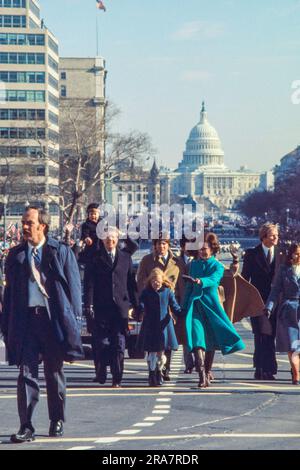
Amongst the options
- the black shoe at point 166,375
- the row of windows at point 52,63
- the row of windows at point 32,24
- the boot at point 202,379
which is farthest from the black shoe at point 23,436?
the row of windows at point 32,24

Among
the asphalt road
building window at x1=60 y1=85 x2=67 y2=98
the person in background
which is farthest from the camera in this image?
building window at x1=60 y1=85 x2=67 y2=98

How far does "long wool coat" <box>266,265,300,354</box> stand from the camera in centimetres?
1462

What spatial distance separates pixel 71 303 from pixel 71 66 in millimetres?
144937

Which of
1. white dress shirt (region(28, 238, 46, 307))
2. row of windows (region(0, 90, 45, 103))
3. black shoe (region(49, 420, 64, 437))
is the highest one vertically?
row of windows (region(0, 90, 45, 103))

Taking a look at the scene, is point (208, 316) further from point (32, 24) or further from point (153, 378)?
point (32, 24)

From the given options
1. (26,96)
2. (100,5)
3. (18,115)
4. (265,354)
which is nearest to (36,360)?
(265,354)

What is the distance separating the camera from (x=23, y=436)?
995cm

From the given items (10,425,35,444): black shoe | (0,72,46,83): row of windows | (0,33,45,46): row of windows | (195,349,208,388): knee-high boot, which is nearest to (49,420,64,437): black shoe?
(10,425,35,444): black shoe

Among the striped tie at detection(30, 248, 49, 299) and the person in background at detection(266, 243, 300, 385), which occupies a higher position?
the striped tie at detection(30, 248, 49, 299)

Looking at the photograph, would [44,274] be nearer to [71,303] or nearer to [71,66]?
[71,303]

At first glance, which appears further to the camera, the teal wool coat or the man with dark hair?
the teal wool coat

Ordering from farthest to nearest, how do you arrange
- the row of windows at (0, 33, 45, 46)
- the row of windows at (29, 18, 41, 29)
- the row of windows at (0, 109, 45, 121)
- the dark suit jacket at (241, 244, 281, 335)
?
1. the row of windows at (29, 18, 41, 29)
2. the row of windows at (0, 33, 45, 46)
3. the row of windows at (0, 109, 45, 121)
4. the dark suit jacket at (241, 244, 281, 335)

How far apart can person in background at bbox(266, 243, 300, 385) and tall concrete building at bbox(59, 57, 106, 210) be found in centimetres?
6469

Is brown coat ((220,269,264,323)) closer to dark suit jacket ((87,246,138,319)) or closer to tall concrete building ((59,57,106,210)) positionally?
dark suit jacket ((87,246,138,319))
